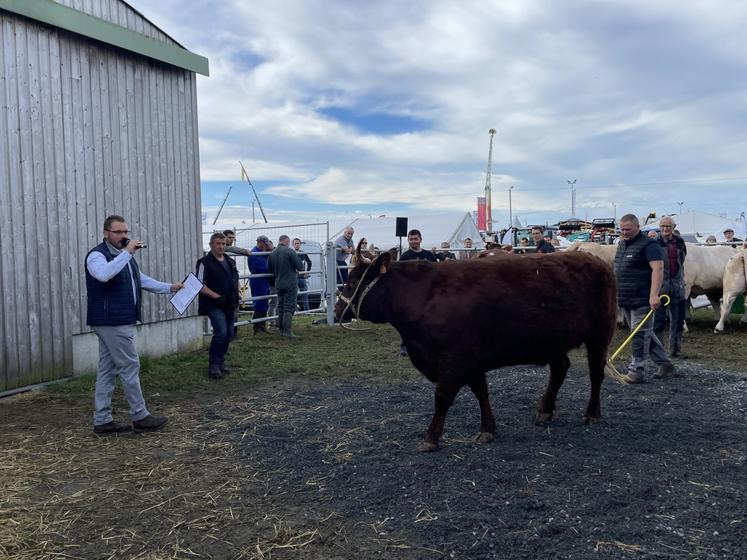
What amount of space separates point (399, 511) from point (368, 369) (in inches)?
181

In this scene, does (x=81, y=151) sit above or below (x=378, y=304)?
above

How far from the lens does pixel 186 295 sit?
617cm

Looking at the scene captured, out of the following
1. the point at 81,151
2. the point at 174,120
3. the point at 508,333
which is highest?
the point at 174,120

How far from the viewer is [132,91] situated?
8.96m

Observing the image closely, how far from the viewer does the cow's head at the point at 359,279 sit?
523 cm

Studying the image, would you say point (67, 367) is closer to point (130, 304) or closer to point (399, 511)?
point (130, 304)

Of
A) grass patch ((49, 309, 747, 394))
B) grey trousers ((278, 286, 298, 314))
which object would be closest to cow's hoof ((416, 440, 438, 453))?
grass patch ((49, 309, 747, 394))

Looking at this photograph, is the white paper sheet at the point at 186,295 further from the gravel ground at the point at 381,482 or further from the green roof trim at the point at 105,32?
the green roof trim at the point at 105,32

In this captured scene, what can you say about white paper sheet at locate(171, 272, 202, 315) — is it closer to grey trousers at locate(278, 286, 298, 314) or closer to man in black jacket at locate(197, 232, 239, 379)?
man in black jacket at locate(197, 232, 239, 379)

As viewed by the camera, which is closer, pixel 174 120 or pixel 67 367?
pixel 67 367

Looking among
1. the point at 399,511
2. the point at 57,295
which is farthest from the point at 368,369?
the point at 399,511

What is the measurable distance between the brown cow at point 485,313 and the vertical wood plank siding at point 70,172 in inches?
169

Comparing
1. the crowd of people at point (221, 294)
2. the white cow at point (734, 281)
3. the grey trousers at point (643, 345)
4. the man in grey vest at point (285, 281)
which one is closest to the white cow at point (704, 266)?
the white cow at point (734, 281)

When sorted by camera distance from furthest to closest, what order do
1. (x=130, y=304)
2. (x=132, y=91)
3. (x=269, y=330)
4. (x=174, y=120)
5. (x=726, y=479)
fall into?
(x=269, y=330), (x=174, y=120), (x=132, y=91), (x=130, y=304), (x=726, y=479)
